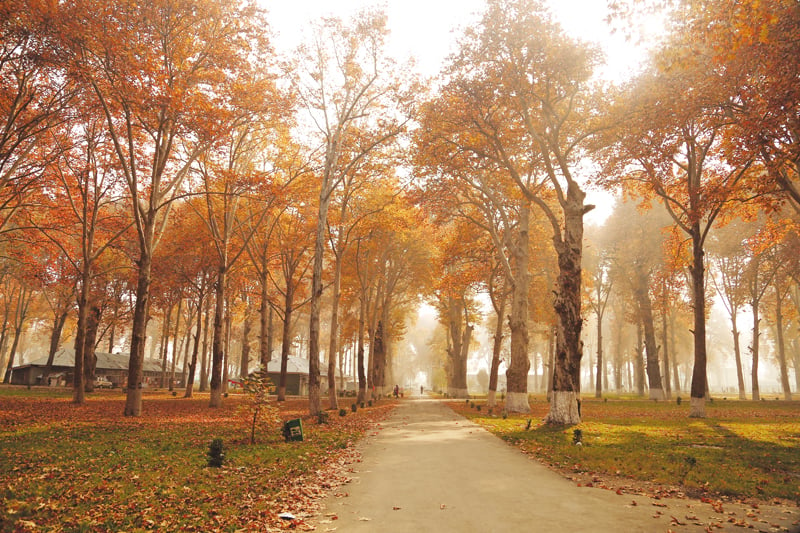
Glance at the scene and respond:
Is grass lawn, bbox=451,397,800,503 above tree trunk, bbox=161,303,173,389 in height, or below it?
below

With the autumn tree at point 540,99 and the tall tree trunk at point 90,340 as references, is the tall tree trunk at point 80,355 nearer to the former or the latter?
the tall tree trunk at point 90,340

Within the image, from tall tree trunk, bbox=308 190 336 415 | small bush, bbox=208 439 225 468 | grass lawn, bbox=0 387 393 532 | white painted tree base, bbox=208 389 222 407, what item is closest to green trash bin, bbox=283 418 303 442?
grass lawn, bbox=0 387 393 532

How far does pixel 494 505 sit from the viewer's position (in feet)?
20.2

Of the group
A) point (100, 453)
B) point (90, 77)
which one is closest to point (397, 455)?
point (100, 453)

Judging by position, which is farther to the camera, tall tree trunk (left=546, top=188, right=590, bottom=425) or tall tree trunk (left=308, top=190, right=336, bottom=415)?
tall tree trunk (left=308, top=190, right=336, bottom=415)

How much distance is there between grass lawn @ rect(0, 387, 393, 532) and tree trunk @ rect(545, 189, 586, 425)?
7012 mm

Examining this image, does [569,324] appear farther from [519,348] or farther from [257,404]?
[257,404]

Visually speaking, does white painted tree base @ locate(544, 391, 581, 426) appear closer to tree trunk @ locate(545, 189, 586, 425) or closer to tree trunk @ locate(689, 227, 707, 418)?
tree trunk @ locate(545, 189, 586, 425)

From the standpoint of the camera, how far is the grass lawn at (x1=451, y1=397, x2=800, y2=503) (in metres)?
7.50

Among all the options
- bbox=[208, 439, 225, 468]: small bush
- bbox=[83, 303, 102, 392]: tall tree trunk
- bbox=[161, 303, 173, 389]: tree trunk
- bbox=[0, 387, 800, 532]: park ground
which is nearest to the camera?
bbox=[0, 387, 800, 532]: park ground

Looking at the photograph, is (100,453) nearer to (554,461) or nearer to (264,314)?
(554,461)

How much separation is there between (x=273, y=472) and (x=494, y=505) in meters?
4.09

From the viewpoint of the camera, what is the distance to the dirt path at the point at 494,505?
5.36 m

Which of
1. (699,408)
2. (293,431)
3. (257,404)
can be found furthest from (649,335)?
(257,404)
